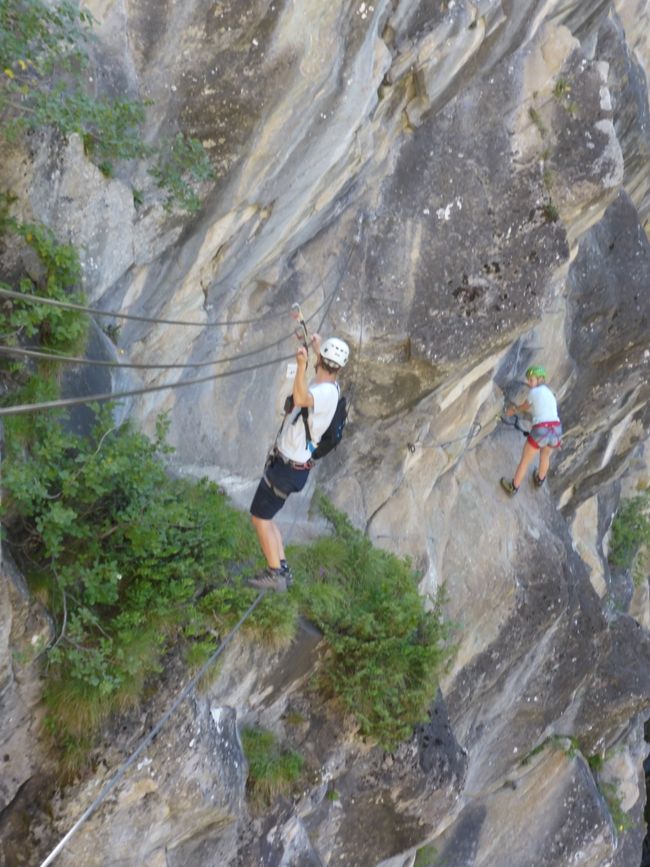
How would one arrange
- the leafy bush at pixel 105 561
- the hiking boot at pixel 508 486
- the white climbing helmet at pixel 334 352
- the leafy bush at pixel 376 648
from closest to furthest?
the leafy bush at pixel 105 561 < the white climbing helmet at pixel 334 352 < the leafy bush at pixel 376 648 < the hiking boot at pixel 508 486

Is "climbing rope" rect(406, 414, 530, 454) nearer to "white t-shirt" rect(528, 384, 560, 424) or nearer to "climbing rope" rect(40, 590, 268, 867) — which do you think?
"white t-shirt" rect(528, 384, 560, 424)

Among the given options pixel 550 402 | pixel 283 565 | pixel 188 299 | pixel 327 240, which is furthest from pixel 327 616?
pixel 550 402

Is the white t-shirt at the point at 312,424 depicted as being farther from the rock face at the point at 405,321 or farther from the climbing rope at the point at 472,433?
the climbing rope at the point at 472,433

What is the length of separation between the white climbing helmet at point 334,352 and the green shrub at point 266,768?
316cm

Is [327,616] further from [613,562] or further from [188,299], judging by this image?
[613,562]

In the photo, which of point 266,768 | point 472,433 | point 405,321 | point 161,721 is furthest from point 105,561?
point 472,433

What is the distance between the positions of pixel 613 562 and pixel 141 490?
41.6ft

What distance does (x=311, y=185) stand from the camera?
308 inches

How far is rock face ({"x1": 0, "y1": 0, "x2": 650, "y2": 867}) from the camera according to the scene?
6.55m

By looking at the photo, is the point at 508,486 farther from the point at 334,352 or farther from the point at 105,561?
the point at 105,561

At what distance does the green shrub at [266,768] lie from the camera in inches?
291

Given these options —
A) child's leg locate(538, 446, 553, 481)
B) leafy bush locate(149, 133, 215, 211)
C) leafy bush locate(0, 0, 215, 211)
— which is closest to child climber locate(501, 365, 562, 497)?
child's leg locate(538, 446, 553, 481)

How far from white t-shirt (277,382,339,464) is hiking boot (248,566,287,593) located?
3.31 feet

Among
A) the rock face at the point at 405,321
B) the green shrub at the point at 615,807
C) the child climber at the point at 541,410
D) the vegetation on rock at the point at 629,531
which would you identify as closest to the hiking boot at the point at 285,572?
the rock face at the point at 405,321
